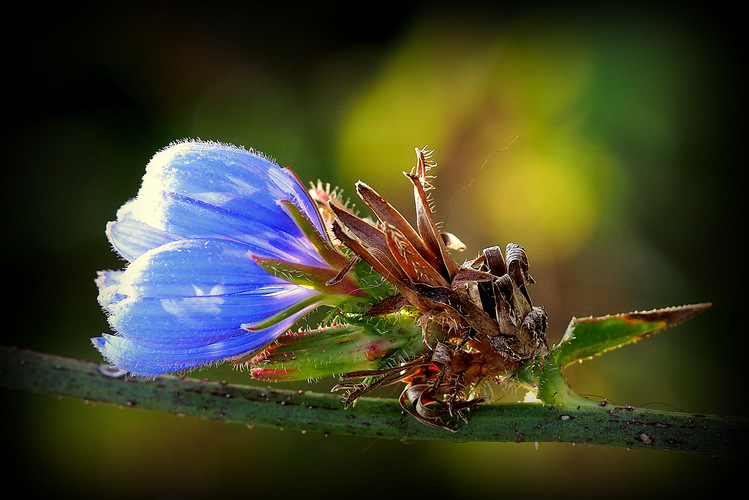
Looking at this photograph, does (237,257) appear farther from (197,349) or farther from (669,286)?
(669,286)

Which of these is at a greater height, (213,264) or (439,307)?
(213,264)

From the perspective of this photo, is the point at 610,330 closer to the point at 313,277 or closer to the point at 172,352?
the point at 313,277

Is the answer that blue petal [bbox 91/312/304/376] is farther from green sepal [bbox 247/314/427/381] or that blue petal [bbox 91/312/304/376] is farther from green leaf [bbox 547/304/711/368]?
green leaf [bbox 547/304/711/368]

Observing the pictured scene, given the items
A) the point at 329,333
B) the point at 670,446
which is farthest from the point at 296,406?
the point at 670,446

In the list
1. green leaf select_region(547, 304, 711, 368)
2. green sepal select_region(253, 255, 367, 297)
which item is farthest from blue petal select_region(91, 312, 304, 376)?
green leaf select_region(547, 304, 711, 368)

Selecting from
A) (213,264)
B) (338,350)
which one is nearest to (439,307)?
(338,350)

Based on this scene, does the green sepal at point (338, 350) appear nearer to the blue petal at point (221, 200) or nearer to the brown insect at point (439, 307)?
the brown insect at point (439, 307)
